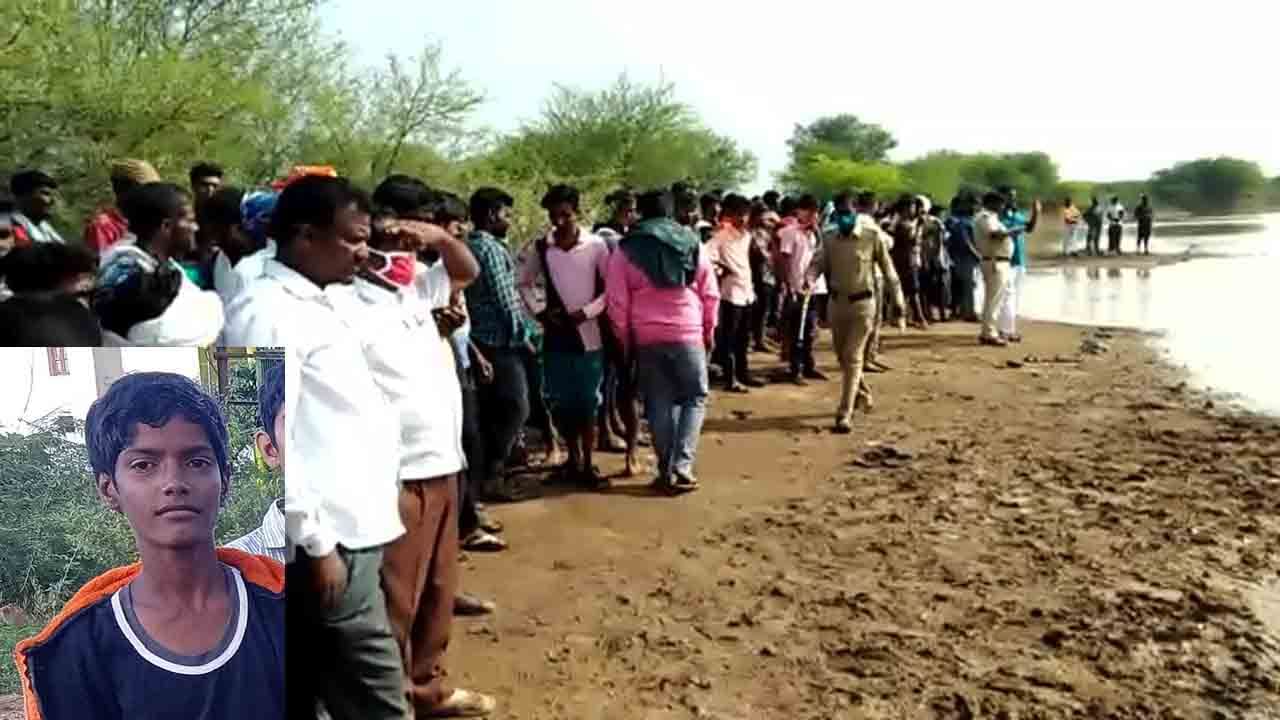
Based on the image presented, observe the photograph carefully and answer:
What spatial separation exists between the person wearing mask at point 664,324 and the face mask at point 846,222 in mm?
1808

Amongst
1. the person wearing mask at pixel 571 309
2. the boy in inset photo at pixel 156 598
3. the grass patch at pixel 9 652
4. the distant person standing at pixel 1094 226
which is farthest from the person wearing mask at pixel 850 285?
the distant person standing at pixel 1094 226

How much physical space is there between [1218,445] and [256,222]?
6.31 meters

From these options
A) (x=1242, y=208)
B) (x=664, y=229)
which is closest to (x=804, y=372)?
(x=664, y=229)

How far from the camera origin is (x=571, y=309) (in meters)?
6.18

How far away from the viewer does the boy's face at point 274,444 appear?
1.96m

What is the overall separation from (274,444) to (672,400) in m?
4.47

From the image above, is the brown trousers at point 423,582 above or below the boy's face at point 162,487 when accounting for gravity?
below

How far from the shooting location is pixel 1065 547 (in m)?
5.27

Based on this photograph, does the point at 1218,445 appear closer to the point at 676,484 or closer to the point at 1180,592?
the point at 1180,592

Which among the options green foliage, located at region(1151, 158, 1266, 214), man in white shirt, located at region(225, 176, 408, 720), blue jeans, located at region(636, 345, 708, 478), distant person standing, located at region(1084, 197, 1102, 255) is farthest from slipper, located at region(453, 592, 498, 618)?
A: green foliage, located at region(1151, 158, 1266, 214)

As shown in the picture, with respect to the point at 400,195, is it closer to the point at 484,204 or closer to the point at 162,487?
the point at 484,204

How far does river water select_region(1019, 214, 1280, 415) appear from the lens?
415 inches

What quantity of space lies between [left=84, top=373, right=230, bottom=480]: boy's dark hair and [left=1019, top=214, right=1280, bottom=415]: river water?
27.9ft

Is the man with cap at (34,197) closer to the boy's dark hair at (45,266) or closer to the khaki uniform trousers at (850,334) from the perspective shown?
the boy's dark hair at (45,266)
